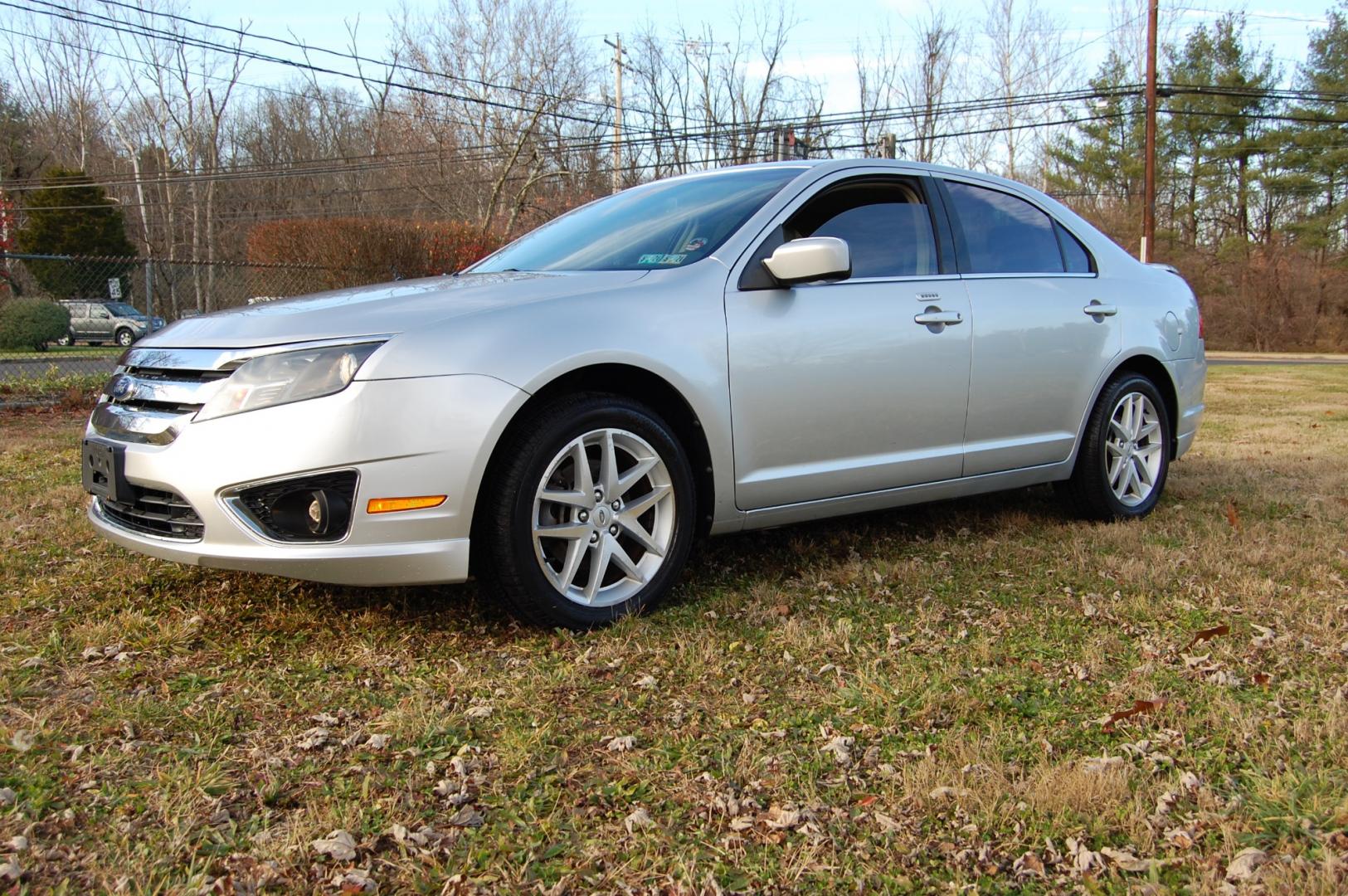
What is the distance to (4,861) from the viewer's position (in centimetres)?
184

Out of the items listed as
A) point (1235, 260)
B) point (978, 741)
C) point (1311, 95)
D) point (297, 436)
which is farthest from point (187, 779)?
point (1311, 95)

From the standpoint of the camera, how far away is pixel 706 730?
8.16 ft

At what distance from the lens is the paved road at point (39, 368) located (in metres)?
9.73

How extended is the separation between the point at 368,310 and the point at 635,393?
88cm

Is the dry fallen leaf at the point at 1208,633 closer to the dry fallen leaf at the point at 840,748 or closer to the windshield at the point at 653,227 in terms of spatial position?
the dry fallen leaf at the point at 840,748

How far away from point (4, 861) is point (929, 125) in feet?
108

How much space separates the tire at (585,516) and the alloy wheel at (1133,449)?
2437 millimetres

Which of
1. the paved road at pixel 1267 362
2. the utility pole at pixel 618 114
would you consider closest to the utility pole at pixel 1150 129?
the paved road at pixel 1267 362

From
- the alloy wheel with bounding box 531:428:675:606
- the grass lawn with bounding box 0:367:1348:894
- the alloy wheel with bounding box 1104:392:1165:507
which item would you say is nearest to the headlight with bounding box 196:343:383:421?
the alloy wheel with bounding box 531:428:675:606

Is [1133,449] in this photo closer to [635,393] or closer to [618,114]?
[635,393]

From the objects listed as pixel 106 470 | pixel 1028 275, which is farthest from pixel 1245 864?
pixel 106 470

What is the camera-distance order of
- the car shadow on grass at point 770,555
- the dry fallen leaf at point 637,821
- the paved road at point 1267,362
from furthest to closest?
the paved road at point 1267,362 → the car shadow on grass at point 770,555 → the dry fallen leaf at point 637,821

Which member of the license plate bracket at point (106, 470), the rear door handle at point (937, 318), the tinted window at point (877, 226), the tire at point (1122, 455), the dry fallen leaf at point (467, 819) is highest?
the tinted window at point (877, 226)

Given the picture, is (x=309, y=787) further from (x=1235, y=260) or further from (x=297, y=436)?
(x=1235, y=260)
